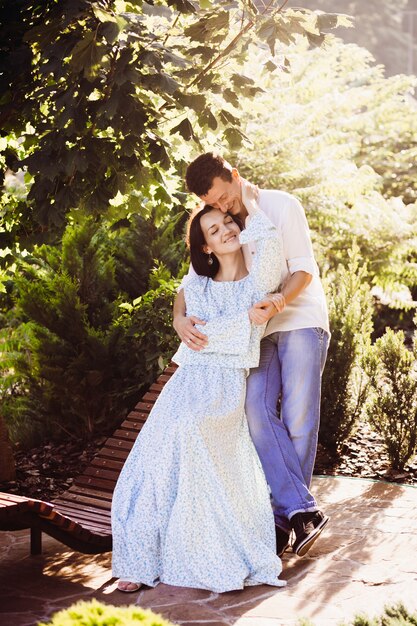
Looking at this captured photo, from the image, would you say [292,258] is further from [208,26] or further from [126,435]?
[126,435]

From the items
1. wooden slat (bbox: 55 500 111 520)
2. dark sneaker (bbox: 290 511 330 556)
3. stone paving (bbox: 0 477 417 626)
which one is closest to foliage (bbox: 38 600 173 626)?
stone paving (bbox: 0 477 417 626)

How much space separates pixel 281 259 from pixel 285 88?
783cm

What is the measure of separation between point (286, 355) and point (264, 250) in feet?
1.85

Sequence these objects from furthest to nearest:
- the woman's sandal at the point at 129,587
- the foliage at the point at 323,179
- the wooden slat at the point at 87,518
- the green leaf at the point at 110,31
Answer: the foliage at the point at 323,179
the wooden slat at the point at 87,518
the woman's sandal at the point at 129,587
the green leaf at the point at 110,31

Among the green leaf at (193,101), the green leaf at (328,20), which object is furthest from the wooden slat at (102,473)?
the green leaf at (328,20)

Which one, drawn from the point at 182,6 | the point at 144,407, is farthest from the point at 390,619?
the point at 144,407

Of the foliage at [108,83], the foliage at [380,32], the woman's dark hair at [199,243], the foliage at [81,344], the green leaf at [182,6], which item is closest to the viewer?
the foliage at [108,83]

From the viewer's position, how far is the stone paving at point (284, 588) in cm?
389

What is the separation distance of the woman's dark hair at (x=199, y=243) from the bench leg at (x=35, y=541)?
1667 millimetres

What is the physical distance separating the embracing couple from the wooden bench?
244 mm

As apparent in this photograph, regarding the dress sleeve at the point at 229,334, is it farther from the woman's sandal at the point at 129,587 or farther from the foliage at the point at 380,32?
the foliage at the point at 380,32

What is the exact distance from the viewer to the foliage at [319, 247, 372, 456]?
22.6ft

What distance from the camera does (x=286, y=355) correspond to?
15.2 ft

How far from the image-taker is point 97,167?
4695 millimetres
